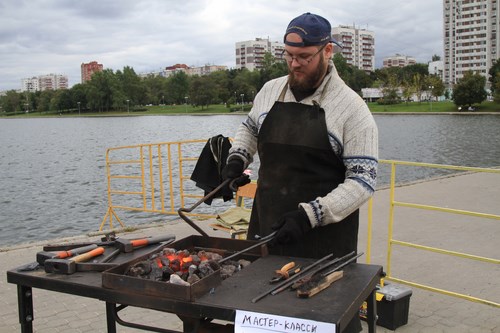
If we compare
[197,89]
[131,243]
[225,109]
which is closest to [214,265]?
[131,243]

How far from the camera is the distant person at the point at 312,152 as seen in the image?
9.30 ft

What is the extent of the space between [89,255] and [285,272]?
3.77ft

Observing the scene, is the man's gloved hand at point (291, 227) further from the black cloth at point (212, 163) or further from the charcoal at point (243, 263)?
the black cloth at point (212, 163)

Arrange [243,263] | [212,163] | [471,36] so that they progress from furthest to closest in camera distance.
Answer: [471,36], [212,163], [243,263]

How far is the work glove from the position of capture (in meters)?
3.32

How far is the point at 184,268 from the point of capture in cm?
269

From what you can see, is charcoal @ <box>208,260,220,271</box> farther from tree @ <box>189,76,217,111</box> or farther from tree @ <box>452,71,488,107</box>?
tree @ <box>189,76,217,111</box>

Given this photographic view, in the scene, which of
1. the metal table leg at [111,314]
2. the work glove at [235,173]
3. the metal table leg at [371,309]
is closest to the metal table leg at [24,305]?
the metal table leg at [111,314]

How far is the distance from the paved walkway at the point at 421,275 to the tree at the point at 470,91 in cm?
8380

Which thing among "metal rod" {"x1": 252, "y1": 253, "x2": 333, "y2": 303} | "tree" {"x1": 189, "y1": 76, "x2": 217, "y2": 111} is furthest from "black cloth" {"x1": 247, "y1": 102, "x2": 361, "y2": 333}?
"tree" {"x1": 189, "y1": 76, "x2": 217, "y2": 111}

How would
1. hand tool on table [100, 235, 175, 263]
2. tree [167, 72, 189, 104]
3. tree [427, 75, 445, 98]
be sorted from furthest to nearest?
tree [167, 72, 189, 104] < tree [427, 75, 445, 98] < hand tool on table [100, 235, 175, 263]

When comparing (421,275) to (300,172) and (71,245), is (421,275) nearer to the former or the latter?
(300,172)

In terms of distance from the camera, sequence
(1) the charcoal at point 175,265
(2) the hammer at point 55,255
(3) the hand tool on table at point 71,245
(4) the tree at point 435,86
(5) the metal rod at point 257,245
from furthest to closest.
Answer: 1. (4) the tree at point 435,86
2. (3) the hand tool on table at point 71,245
3. (2) the hammer at point 55,255
4. (5) the metal rod at point 257,245
5. (1) the charcoal at point 175,265

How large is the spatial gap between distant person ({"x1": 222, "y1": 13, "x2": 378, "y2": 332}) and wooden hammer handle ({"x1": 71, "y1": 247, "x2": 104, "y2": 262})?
2.86ft
